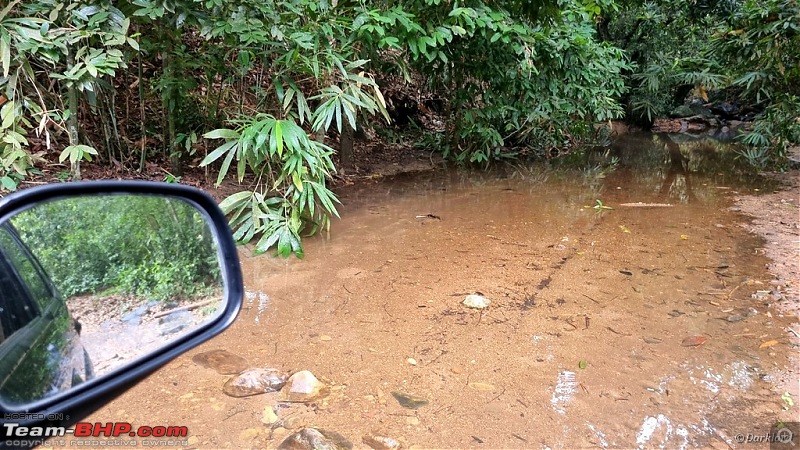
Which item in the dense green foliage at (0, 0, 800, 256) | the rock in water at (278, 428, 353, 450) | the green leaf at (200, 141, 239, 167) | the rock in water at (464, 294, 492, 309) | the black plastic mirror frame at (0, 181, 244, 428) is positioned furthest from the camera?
the green leaf at (200, 141, 239, 167)

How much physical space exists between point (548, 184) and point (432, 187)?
70.6 inches

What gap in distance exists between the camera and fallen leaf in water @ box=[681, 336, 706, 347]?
2.61 m

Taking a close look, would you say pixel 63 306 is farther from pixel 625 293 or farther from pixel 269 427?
pixel 625 293

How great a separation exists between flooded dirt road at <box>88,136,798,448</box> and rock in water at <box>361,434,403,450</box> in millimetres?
37

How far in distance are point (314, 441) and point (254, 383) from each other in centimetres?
51

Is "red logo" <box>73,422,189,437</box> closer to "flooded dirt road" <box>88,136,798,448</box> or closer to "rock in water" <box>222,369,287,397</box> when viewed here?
"flooded dirt road" <box>88,136,798,448</box>

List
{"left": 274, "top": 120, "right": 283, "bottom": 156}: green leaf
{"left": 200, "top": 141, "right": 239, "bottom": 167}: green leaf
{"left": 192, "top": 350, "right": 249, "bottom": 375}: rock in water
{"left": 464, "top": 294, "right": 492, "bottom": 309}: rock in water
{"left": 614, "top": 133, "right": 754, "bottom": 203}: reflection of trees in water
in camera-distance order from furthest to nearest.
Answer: {"left": 614, "top": 133, "right": 754, "bottom": 203}: reflection of trees in water < {"left": 200, "top": 141, "right": 239, "bottom": 167}: green leaf < {"left": 274, "top": 120, "right": 283, "bottom": 156}: green leaf < {"left": 464, "top": 294, "right": 492, "bottom": 309}: rock in water < {"left": 192, "top": 350, "right": 249, "bottom": 375}: rock in water

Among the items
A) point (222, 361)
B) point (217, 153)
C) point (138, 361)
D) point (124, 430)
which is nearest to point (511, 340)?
point (222, 361)

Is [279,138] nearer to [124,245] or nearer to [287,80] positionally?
[287,80]

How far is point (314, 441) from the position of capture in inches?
73.7

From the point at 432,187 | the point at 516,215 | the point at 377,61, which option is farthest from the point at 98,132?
the point at 516,215

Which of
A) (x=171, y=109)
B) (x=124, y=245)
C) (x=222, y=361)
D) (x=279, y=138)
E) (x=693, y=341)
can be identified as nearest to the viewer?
(x=124, y=245)

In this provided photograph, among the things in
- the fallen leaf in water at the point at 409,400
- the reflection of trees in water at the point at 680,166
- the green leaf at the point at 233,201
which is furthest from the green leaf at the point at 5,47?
the reflection of trees in water at the point at 680,166

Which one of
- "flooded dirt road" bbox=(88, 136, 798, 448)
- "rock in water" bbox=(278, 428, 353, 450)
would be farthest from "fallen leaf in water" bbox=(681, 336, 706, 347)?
"rock in water" bbox=(278, 428, 353, 450)
